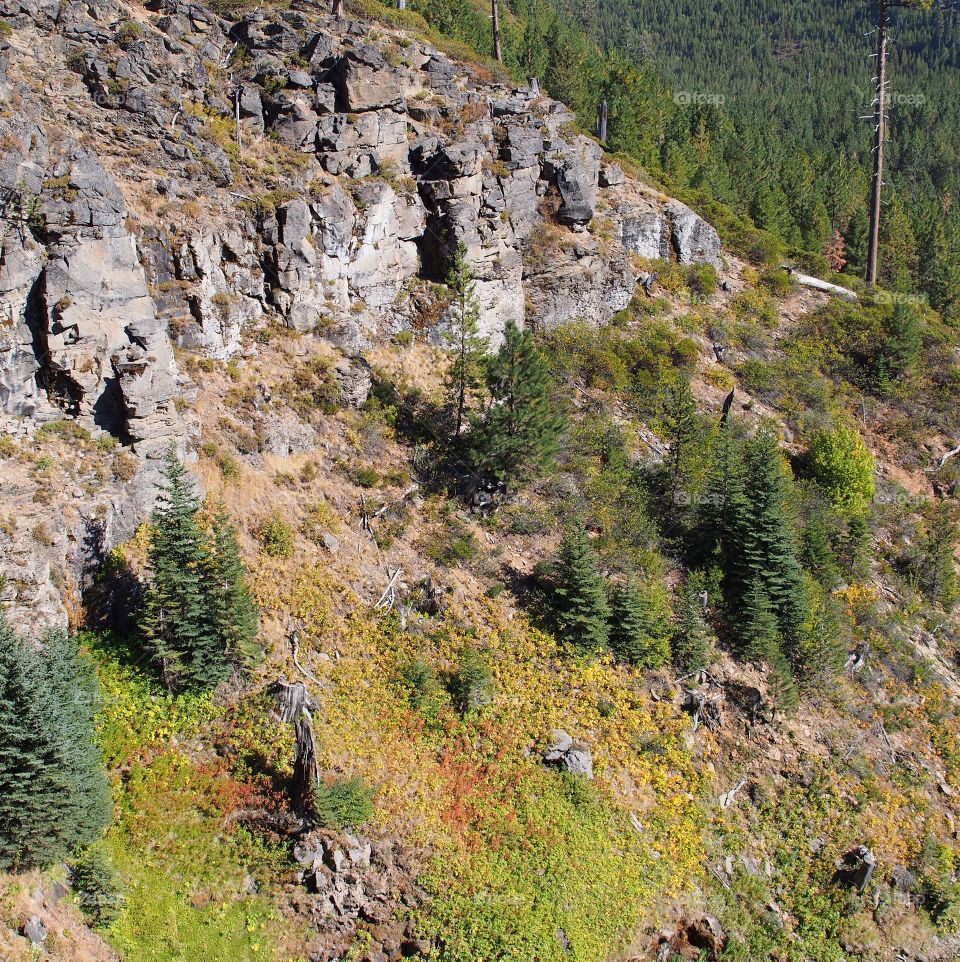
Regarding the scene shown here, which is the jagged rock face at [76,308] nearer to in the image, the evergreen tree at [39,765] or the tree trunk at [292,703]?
the evergreen tree at [39,765]

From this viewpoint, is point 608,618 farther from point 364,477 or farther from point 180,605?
point 180,605

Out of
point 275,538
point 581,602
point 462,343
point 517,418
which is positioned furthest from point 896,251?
point 275,538

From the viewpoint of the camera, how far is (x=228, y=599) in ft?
68.7

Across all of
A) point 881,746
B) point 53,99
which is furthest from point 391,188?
point 881,746

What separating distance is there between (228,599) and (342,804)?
6.16 metres

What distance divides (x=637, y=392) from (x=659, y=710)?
16285 millimetres

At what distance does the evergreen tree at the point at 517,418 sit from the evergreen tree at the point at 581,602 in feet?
12.8

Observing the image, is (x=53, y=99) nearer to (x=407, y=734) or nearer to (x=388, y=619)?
(x=388, y=619)

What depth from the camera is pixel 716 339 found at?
40438mm

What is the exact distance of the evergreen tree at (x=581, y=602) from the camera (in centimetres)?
2547

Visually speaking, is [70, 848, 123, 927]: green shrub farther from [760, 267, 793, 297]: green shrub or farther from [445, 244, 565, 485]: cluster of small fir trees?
[760, 267, 793, 297]: green shrub

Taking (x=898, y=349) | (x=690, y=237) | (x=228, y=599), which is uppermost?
(x=690, y=237)

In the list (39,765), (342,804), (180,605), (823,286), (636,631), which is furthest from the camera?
(823,286)

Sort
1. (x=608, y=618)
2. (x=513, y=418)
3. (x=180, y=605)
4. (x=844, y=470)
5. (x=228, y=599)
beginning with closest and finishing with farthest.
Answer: (x=180, y=605)
(x=228, y=599)
(x=608, y=618)
(x=513, y=418)
(x=844, y=470)
